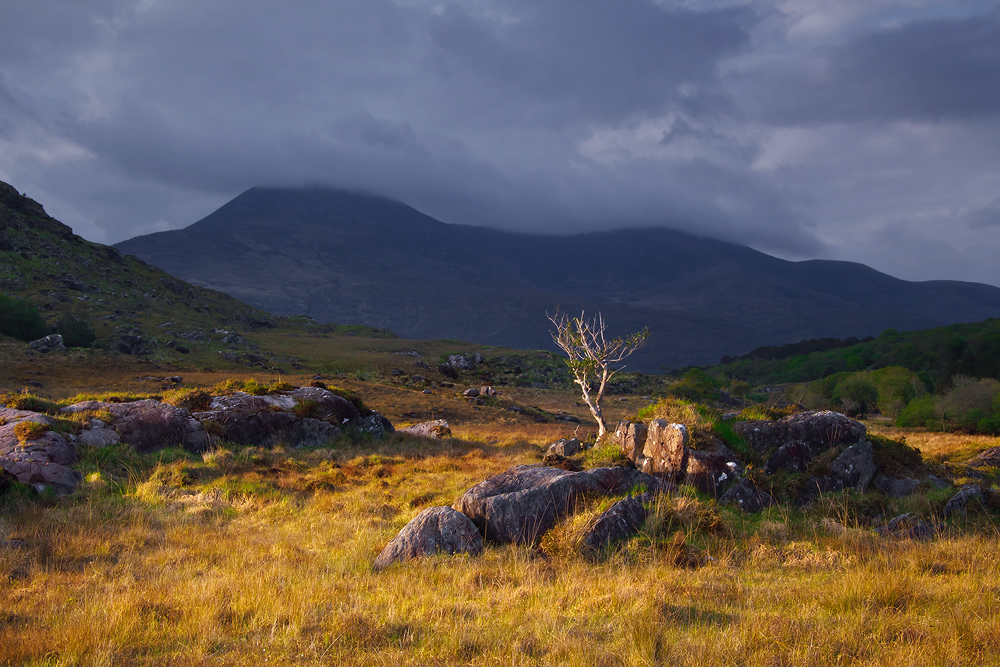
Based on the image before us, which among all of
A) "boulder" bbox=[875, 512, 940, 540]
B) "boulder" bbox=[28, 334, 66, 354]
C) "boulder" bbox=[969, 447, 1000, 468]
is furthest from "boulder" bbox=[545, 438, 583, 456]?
"boulder" bbox=[28, 334, 66, 354]

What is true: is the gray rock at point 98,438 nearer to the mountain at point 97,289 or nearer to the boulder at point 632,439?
the boulder at point 632,439

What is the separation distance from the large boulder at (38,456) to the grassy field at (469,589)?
1.32 metres

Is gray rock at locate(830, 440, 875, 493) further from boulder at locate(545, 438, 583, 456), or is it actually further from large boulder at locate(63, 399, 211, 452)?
large boulder at locate(63, 399, 211, 452)

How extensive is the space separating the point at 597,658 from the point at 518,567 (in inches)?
104

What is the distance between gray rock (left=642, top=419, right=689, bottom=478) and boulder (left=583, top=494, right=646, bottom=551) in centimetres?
244

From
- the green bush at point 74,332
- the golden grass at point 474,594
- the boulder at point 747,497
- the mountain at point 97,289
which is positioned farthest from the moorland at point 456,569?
the mountain at point 97,289

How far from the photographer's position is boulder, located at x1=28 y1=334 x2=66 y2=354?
39.1 m

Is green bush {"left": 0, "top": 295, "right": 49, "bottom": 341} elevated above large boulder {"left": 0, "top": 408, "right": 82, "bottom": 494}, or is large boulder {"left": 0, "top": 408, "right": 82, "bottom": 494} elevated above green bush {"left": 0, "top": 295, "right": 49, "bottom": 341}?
green bush {"left": 0, "top": 295, "right": 49, "bottom": 341}

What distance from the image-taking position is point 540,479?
9.58 metres

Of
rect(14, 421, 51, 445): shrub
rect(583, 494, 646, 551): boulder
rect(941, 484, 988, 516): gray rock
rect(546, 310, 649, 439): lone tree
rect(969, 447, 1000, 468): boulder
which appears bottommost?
rect(14, 421, 51, 445): shrub

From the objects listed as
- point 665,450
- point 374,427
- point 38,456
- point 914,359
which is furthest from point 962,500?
point 914,359

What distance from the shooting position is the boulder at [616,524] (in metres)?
7.97

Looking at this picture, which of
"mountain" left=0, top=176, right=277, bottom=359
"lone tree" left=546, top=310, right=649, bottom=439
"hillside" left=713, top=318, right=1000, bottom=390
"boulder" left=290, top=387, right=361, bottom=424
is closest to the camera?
"lone tree" left=546, top=310, right=649, bottom=439

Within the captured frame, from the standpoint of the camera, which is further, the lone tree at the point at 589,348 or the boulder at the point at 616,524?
the lone tree at the point at 589,348
